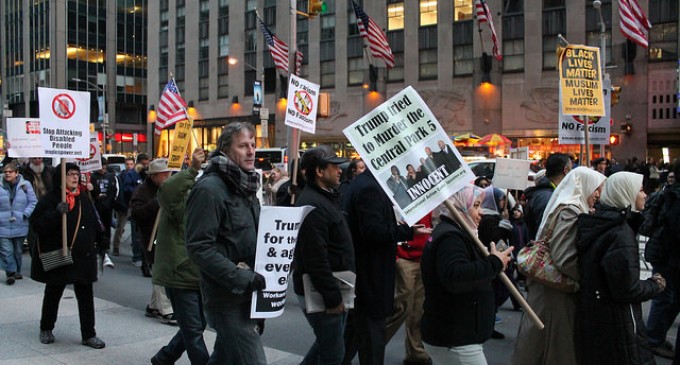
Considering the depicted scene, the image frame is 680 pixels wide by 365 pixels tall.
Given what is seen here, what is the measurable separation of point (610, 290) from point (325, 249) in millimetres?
1828

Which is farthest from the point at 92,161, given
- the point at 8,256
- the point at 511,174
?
the point at 511,174

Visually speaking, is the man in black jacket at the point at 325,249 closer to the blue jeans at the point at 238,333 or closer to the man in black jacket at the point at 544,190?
the blue jeans at the point at 238,333

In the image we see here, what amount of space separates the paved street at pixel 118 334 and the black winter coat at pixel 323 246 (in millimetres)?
2025

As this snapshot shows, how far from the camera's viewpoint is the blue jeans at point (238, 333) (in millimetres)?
3768

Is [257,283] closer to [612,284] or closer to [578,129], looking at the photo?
[612,284]

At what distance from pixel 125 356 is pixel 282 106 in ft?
128

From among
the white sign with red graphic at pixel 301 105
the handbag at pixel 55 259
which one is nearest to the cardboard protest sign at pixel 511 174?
the white sign with red graphic at pixel 301 105

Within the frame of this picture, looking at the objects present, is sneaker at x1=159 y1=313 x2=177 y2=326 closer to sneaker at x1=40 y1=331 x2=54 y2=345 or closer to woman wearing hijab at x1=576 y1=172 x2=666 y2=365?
sneaker at x1=40 y1=331 x2=54 y2=345

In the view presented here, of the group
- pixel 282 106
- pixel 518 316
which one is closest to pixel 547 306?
pixel 518 316

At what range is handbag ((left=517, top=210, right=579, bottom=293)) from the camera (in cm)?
431

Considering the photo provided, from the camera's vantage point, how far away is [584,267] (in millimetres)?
4129

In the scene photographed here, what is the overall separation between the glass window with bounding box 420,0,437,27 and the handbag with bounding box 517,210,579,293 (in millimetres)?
36017

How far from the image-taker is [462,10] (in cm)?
3772

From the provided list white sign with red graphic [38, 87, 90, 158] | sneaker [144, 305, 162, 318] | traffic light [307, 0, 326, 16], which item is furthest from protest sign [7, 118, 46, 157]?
traffic light [307, 0, 326, 16]
